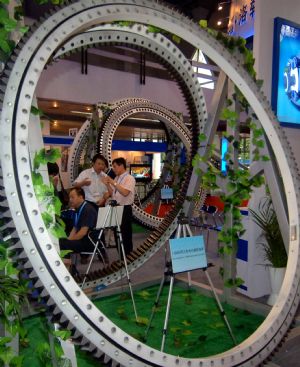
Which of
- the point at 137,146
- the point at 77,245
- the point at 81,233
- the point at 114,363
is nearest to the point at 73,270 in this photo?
the point at 77,245

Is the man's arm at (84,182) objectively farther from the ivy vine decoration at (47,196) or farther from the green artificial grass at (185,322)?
the ivy vine decoration at (47,196)

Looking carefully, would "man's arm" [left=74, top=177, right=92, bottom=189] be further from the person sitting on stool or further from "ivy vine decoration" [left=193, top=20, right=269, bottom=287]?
"ivy vine decoration" [left=193, top=20, right=269, bottom=287]

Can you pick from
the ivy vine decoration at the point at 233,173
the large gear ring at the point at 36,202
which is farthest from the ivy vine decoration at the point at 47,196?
the ivy vine decoration at the point at 233,173

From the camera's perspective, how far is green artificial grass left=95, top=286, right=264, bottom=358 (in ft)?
9.75

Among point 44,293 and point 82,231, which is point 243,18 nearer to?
point 82,231

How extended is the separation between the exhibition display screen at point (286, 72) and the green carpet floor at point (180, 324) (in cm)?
213

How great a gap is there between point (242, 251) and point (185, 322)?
3.90ft

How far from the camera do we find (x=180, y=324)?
11.1 ft

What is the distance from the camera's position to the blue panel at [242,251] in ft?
13.6

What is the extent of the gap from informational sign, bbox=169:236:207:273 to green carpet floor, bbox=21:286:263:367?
0.81 m

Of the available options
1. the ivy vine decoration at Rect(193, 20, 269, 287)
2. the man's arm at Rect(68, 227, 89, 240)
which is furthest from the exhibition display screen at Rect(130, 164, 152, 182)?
the ivy vine decoration at Rect(193, 20, 269, 287)

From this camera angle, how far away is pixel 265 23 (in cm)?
401

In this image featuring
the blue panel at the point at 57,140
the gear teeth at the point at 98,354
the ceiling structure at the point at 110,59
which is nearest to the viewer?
the gear teeth at the point at 98,354

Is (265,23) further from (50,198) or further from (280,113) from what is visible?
(50,198)
